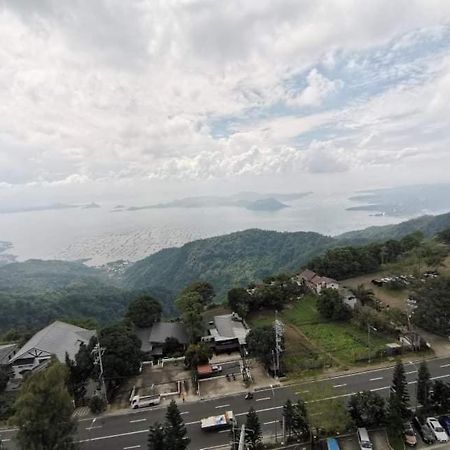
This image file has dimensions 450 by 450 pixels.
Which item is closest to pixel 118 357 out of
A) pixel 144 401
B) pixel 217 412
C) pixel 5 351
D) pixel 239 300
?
pixel 144 401

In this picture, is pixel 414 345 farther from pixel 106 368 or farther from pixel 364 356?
pixel 106 368

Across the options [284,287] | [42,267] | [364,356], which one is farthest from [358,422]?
[42,267]

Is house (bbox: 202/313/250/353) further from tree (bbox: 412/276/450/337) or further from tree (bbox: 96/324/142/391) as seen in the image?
tree (bbox: 412/276/450/337)

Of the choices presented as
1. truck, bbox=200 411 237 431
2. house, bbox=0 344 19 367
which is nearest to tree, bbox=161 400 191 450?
truck, bbox=200 411 237 431

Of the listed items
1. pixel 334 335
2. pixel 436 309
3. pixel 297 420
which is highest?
pixel 436 309

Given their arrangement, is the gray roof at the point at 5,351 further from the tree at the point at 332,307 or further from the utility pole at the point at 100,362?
the tree at the point at 332,307

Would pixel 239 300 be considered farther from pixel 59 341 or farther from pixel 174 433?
pixel 174 433

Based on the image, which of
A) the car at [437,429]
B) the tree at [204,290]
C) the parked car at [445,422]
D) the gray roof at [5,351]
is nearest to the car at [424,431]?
the car at [437,429]
